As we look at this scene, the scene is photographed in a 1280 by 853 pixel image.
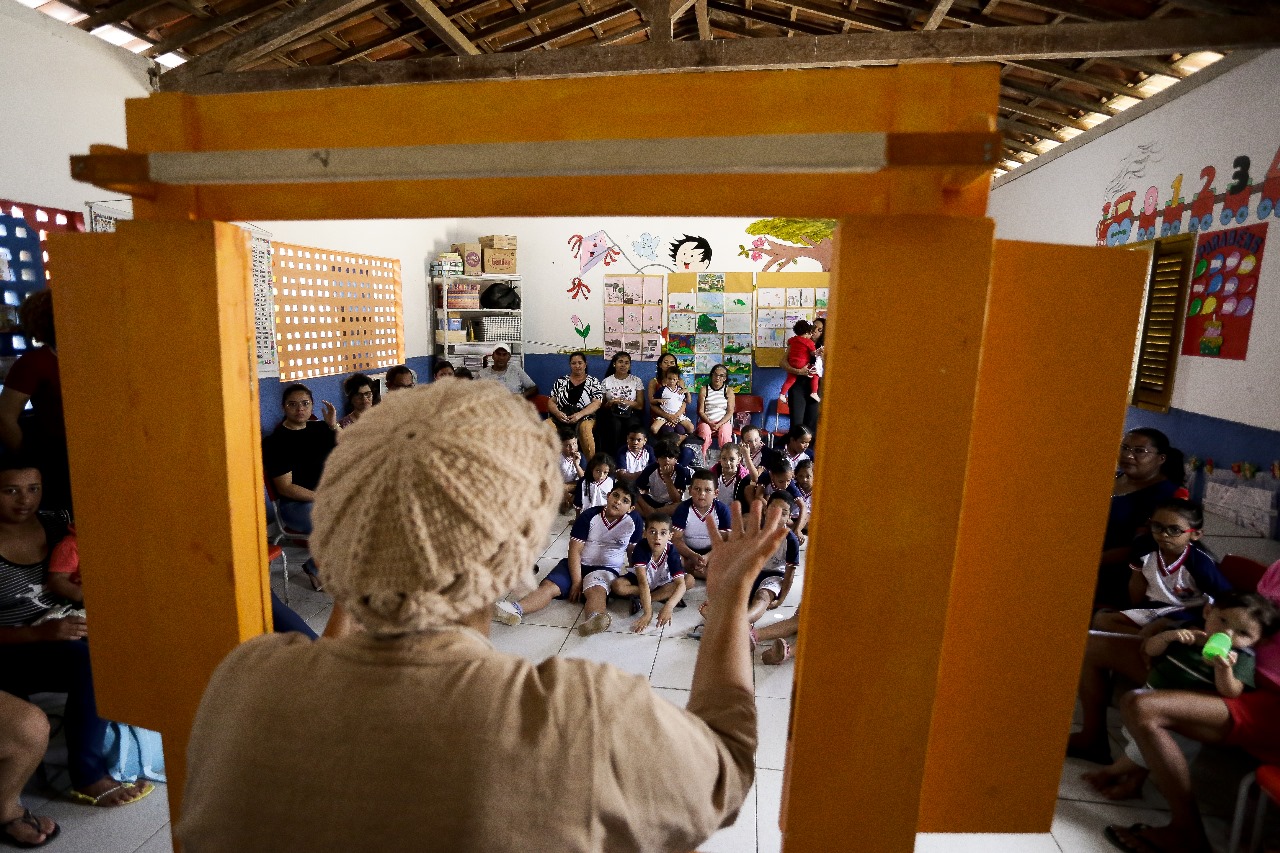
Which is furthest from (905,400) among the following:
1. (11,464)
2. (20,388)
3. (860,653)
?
(20,388)

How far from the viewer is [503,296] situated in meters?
7.89

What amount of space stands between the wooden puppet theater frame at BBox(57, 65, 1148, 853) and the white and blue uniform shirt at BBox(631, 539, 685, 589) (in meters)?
3.00

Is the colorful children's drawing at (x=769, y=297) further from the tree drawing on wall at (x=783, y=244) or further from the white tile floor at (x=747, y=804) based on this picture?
the white tile floor at (x=747, y=804)

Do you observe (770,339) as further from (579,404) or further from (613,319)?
(579,404)

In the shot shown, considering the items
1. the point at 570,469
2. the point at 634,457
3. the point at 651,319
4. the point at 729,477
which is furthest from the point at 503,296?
the point at 729,477

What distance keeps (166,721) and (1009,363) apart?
1.47m

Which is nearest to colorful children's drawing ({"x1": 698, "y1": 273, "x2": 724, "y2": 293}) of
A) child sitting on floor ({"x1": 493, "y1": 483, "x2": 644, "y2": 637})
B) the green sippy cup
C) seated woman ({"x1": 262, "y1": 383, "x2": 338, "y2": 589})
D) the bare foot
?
child sitting on floor ({"x1": 493, "y1": 483, "x2": 644, "y2": 637})

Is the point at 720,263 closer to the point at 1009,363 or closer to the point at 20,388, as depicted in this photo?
the point at 20,388

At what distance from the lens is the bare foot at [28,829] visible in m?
2.10

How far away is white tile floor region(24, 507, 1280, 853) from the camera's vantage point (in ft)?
7.26

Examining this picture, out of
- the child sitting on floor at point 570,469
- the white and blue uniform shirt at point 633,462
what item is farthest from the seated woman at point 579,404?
the white and blue uniform shirt at point 633,462

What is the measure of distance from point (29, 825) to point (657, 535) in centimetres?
290

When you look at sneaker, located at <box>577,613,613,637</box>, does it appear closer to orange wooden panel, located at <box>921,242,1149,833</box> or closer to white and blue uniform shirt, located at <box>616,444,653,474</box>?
white and blue uniform shirt, located at <box>616,444,653,474</box>

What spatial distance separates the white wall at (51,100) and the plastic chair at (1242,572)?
6.07 m
